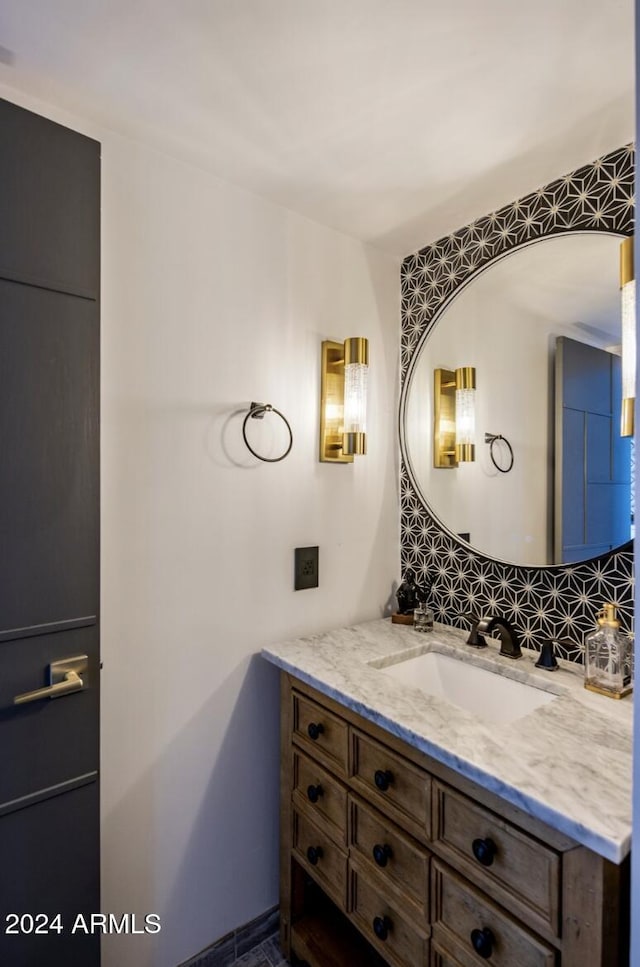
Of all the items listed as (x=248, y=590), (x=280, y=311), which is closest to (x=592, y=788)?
(x=248, y=590)

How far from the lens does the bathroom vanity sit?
78 centimetres

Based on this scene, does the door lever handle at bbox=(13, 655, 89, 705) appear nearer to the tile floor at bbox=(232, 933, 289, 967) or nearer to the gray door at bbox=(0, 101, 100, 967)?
the gray door at bbox=(0, 101, 100, 967)

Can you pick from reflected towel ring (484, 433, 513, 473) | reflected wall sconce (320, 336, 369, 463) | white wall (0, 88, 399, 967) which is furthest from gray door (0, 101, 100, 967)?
reflected towel ring (484, 433, 513, 473)

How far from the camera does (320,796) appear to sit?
1.30 metres

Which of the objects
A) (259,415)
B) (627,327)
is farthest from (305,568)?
(627,327)

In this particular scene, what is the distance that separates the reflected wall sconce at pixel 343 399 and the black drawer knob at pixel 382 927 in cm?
122

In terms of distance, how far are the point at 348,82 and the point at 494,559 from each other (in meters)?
1.36

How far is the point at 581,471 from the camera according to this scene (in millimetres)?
1362

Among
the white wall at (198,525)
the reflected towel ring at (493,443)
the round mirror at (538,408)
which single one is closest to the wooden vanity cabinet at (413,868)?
the white wall at (198,525)

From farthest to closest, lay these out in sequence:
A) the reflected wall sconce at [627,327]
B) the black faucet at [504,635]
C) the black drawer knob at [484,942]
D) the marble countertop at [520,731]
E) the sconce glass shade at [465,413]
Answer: the sconce glass shade at [465,413]
the black faucet at [504,635]
the reflected wall sconce at [627,327]
the black drawer knob at [484,942]
the marble countertop at [520,731]

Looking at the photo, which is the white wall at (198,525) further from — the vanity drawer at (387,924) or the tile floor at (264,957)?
the vanity drawer at (387,924)

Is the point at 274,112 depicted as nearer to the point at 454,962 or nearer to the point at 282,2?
the point at 282,2

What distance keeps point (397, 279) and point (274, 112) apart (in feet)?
2.84

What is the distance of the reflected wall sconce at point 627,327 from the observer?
1.15 metres
